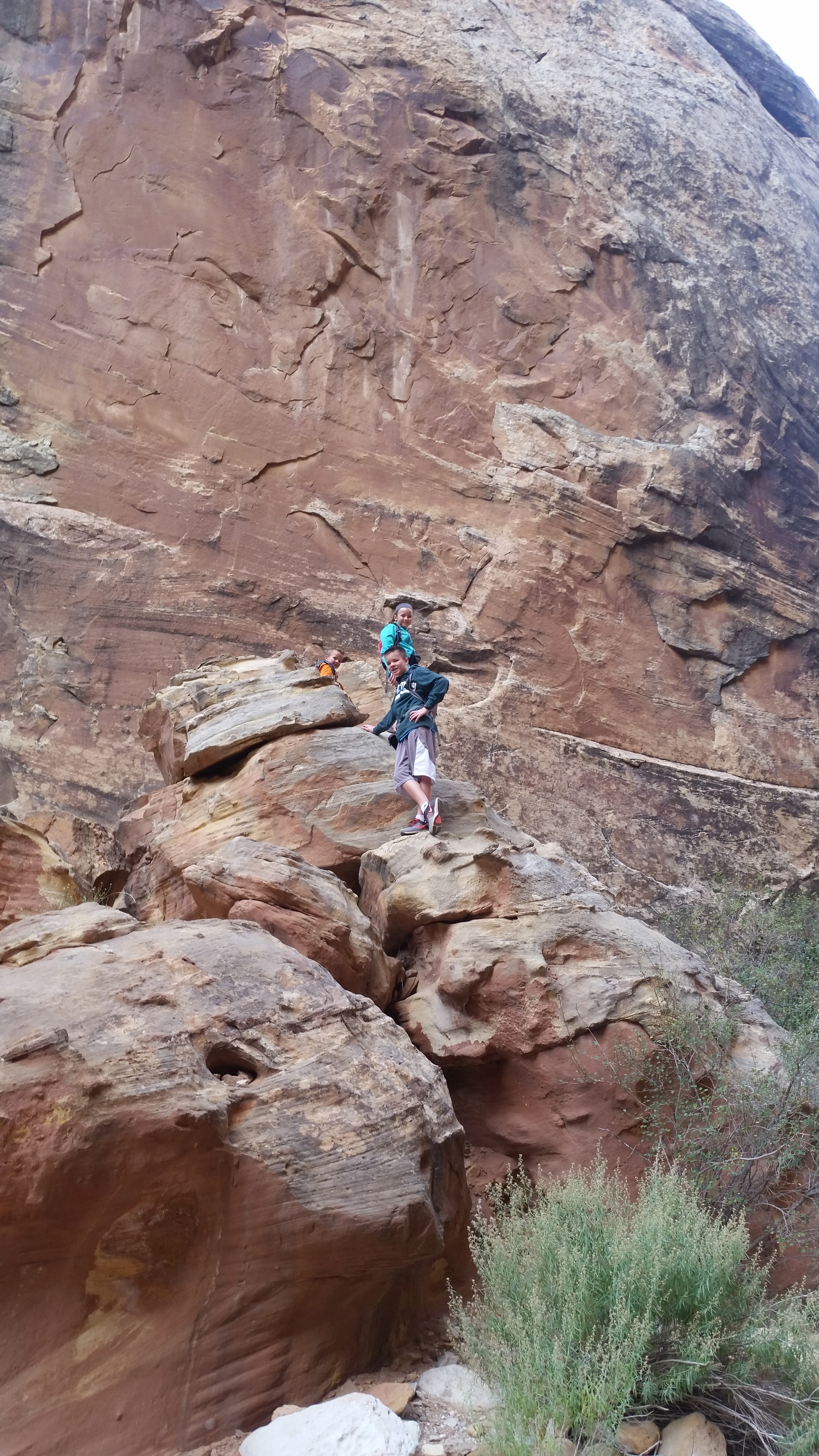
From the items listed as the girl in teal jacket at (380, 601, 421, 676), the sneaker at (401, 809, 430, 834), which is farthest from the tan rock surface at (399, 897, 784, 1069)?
the girl in teal jacket at (380, 601, 421, 676)

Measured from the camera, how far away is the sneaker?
27.2ft

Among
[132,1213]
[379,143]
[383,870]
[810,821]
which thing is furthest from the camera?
[379,143]

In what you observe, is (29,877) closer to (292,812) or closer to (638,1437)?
(292,812)

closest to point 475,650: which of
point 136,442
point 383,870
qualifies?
point 136,442

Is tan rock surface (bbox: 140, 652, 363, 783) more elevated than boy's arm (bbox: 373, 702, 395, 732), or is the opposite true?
boy's arm (bbox: 373, 702, 395, 732)

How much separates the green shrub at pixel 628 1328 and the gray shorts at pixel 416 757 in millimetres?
3812

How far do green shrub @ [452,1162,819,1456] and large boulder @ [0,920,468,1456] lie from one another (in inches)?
21.1

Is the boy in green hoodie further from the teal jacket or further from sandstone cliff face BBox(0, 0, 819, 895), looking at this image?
sandstone cliff face BBox(0, 0, 819, 895)

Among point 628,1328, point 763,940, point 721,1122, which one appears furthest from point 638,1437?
point 763,940

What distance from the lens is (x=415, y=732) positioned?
866cm

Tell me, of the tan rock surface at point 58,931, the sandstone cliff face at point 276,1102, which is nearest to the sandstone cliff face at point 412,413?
the sandstone cliff face at point 276,1102

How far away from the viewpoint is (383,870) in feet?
25.8

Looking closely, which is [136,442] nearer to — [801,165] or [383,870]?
[383,870]

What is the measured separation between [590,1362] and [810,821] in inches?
483
